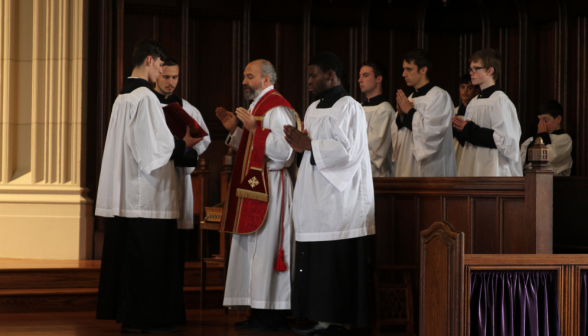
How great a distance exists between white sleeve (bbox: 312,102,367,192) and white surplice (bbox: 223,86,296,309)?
15.9 inches

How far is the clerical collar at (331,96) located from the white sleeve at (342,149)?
0.37ft

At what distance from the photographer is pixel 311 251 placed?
4.29 metres

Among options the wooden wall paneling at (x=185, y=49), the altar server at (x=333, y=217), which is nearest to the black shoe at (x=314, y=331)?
the altar server at (x=333, y=217)

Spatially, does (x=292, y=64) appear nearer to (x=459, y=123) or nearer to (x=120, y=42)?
(x=120, y=42)

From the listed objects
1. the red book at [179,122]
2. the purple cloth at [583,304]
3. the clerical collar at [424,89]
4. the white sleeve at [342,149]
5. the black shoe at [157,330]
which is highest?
the clerical collar at [424,89]

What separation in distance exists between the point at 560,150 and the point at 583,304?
365 cm

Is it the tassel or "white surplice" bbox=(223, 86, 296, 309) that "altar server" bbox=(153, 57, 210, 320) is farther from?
the tassel

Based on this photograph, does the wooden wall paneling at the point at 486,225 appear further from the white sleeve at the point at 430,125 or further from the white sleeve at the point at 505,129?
the white sleeve at the point at 430,125

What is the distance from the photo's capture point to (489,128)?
5.11 meters

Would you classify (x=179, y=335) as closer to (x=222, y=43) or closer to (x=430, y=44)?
(x=222, y=43)

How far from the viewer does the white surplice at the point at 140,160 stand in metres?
4.31

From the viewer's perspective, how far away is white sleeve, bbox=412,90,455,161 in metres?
5.27

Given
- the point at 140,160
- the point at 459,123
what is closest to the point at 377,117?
the point at 459,123

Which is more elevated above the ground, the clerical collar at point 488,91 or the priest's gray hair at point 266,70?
the priest's gray hair at point 266,70
